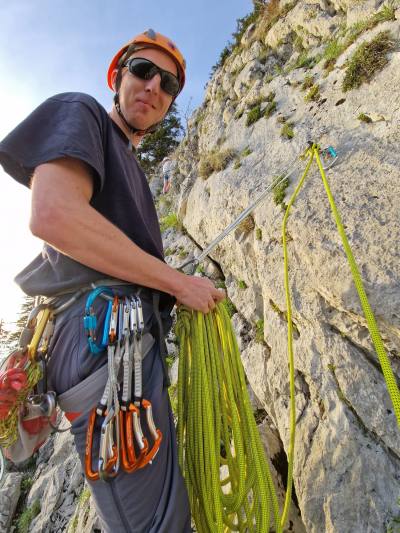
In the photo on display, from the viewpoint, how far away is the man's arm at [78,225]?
1.33 meters

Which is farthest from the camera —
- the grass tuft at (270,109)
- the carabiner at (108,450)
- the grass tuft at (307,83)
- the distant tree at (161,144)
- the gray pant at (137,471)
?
the distant tree at (161,144)

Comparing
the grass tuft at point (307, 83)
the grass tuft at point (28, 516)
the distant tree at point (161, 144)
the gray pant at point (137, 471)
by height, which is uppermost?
the distant tree at point (161, 144)

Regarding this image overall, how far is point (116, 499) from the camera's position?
1383 millimetres

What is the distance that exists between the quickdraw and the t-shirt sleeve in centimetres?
66

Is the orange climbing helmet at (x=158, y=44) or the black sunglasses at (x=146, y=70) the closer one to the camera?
the black sunglasses at (x=146, y=70)

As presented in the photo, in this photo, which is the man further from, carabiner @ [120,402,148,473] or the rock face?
the rock face

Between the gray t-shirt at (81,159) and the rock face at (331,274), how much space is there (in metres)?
1.56

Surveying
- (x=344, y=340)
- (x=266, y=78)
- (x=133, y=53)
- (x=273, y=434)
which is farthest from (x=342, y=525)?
(x=266, y=78)

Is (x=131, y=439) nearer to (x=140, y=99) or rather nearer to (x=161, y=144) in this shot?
(x=140, y=99)

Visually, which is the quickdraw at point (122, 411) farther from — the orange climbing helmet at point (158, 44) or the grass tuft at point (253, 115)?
the grass tuft at point (253, 115)

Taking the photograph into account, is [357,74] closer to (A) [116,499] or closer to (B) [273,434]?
(B) [273,434]

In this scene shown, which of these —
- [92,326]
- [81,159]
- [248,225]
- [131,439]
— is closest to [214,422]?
[131,439]

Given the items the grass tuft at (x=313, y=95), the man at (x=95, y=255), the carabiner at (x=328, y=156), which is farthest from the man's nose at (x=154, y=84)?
the grass tuft at (x=313, y=95)

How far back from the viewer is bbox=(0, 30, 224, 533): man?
4.46ft
